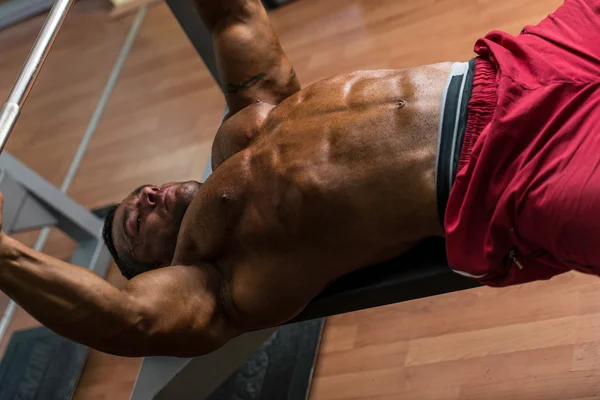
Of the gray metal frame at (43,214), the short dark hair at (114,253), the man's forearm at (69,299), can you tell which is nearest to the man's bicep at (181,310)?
the man's forearm at (69,299)

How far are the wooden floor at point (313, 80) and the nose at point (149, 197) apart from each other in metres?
0.68

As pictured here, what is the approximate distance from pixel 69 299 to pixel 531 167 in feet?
2.47

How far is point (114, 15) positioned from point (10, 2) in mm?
712

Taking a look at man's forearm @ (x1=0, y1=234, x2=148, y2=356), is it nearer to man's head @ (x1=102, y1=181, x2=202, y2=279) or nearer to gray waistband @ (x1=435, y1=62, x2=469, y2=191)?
man's head @ (x1=102, y1=181, x2=202, y2=279)

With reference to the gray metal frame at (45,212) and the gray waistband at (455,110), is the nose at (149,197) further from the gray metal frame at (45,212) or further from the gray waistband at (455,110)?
the gray metal frame at (45,212)

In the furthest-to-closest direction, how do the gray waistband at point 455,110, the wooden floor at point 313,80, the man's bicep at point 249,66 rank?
the wooden floor at point 313,80
the man's bicep at point 249,66
the gray waistband at point 455,110

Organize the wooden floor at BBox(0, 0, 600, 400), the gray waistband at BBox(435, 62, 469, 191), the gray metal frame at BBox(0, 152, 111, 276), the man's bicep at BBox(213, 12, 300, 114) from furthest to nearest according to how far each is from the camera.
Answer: the gray metal frame at BBox(0, 152, 111, 276) < the wooden floor at BBox(0, 0, 600, 400) < the man's bicep at BBox(213, 12, 300, 114) < the gray waistband at BBox(435, 62, 469, 191)

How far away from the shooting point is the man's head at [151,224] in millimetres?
1626

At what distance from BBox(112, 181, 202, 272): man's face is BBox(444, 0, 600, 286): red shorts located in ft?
2.27

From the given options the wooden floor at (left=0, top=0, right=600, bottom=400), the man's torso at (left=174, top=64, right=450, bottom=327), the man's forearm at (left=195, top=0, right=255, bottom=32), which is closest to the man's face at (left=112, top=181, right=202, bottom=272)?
the man's torso at (left=174, top=64, right=450, bottom=327)

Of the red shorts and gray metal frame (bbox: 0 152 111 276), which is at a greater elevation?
the red shorts

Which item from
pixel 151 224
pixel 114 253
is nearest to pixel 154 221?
pixel 151 224

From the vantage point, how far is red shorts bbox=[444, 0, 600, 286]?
1031 mm

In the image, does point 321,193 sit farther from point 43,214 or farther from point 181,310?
point 43,214
